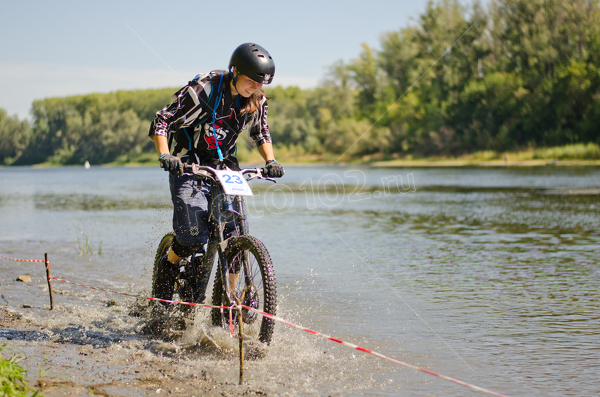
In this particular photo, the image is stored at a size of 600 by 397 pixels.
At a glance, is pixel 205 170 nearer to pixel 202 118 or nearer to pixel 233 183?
pixel 233 183

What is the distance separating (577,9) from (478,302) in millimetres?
64496

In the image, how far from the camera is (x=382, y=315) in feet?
19.0

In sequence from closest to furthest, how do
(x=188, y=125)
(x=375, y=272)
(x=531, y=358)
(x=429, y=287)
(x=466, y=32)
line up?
1. (x=531, y=358)
2. (x=188, y=125)
3. (x=429, y=287)
4. (x=375, y=272)
5. (x=466, y=32)

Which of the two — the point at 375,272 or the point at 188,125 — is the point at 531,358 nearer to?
the point at 188,125

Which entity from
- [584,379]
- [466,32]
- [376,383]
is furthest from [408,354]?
[466,32]

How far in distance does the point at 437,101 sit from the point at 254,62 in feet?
255

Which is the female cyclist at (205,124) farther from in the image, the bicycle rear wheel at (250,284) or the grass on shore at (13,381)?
the grass on shore at (13,381)

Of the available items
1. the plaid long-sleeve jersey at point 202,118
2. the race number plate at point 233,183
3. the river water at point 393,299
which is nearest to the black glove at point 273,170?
the race number plate at point 233,183

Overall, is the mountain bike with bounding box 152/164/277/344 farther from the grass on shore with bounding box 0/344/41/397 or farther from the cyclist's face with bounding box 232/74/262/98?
the grass on shore with bounding box 0/344/41/397

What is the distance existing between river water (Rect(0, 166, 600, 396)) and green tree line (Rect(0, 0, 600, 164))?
49.3 metres

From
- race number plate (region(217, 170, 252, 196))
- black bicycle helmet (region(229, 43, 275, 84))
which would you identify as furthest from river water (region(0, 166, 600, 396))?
black bicycle helmet (region(229, 43, 275, 84))

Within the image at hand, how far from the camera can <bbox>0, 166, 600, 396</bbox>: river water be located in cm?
414

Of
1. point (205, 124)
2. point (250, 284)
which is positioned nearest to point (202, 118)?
point (205, 124)

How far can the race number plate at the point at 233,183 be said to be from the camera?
4391 mm
